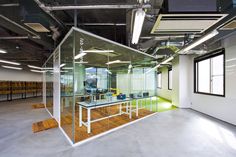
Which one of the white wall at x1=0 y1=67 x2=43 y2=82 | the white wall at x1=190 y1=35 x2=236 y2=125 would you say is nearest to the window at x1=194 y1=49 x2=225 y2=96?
the white wall at x1=190 y1=35 x2=236 y2=125

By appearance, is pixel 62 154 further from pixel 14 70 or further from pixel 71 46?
pixel 14 70

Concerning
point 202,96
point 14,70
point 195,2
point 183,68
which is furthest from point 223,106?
point 14,70

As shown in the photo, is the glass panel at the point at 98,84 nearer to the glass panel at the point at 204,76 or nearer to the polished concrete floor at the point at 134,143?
the polished concrete floor at the point at 134,143

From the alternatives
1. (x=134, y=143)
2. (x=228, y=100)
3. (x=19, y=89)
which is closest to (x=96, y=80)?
(x=134, y=143)

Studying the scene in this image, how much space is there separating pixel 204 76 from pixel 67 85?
22.0 ft

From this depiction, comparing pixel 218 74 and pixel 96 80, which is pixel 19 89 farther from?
pixel 218 74

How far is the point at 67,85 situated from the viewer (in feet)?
14.1

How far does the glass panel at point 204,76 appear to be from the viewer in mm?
6906

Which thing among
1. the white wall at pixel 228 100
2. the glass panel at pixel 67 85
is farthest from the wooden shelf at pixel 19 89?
the white wall at pixel 228 100

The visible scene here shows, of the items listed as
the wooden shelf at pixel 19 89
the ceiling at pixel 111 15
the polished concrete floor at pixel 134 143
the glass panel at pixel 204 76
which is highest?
the ceiling at pixel 111 15

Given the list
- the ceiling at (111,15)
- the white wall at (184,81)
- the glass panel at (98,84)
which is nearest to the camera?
the ceiling at (111,15)

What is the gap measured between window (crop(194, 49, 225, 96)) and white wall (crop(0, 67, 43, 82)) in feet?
47.3

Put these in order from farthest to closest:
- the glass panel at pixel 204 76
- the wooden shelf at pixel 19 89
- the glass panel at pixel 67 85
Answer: the wooden shelf at pixel 19 89
the glass panel at pixel 204 76
the glass panel at pixel 67 85

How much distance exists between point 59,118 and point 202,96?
257 inches
